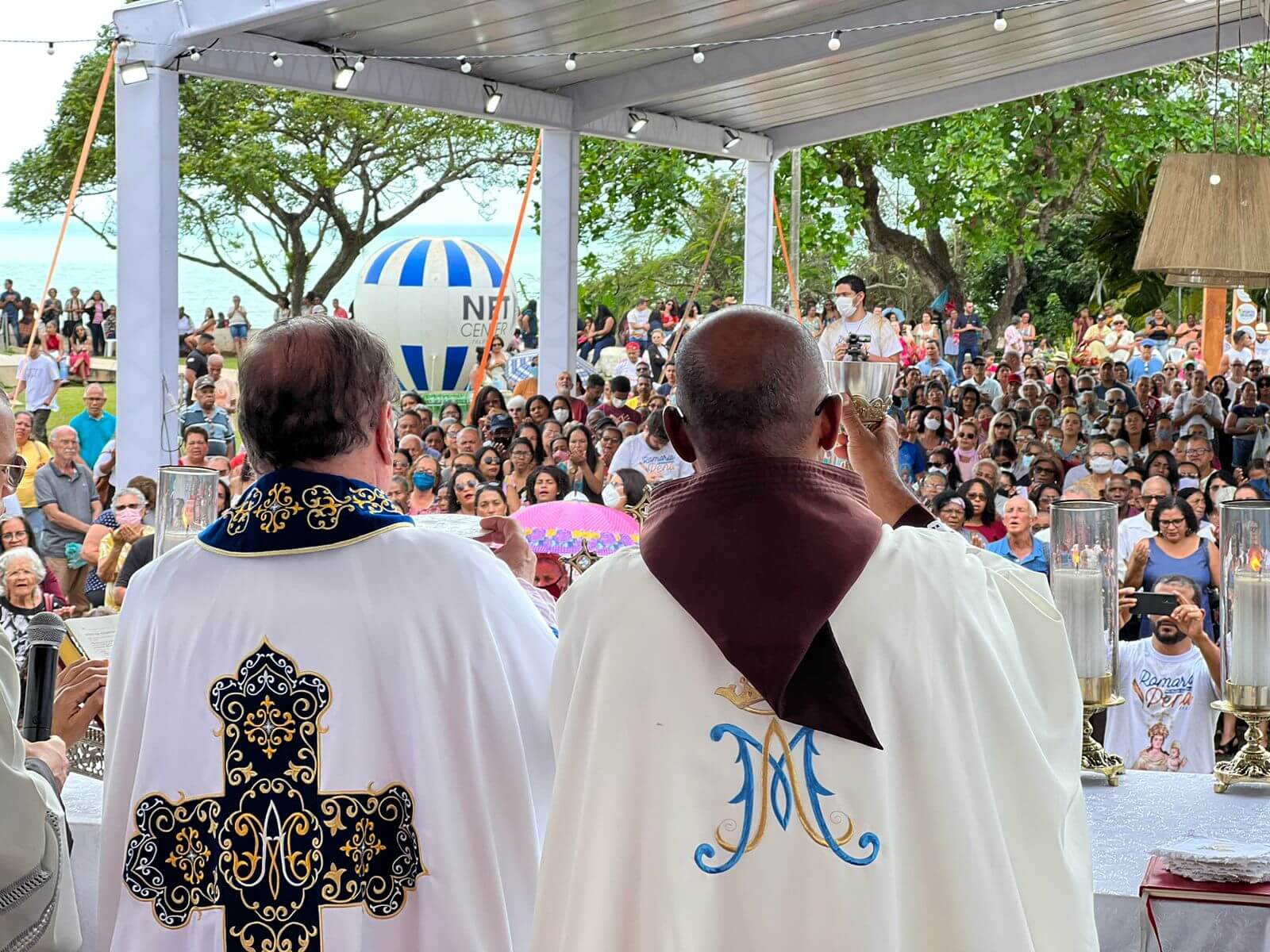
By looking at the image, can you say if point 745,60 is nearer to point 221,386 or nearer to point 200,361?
point 221,386

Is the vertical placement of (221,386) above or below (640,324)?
below

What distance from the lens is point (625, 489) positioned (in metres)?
8.27

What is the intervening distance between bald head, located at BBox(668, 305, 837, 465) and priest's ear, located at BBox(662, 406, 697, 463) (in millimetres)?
23

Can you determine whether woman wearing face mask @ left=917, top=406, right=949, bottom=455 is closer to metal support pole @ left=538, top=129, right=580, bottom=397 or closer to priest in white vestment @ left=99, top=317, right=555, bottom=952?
metal support pole @ left=538, top=129, right=580, bottom=397

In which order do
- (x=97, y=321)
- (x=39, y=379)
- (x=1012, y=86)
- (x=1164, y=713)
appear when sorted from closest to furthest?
(x=1164, y=713) → (x=1012, y=86) → (x=39, y=379) → (x=97, y=321)

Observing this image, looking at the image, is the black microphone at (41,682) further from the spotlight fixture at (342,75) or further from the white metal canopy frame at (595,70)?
the spotlight fixture at (342,75)

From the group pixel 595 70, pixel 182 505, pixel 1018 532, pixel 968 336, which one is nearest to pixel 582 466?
pixel 1018 532

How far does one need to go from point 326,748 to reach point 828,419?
2.79ft

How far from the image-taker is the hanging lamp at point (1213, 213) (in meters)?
5.82

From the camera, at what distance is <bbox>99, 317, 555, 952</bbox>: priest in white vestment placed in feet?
6.98

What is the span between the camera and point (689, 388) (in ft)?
5.93

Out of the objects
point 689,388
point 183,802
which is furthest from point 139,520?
point 689,388

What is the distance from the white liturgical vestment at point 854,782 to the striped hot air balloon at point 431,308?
2482cm

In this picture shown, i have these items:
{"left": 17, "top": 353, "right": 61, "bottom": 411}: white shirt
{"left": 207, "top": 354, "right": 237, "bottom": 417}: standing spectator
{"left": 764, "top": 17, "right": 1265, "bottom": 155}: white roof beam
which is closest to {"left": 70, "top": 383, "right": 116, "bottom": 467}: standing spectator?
{"left": 207, "top": 354, "right": 237, "bottom": 417}: standing spectator
